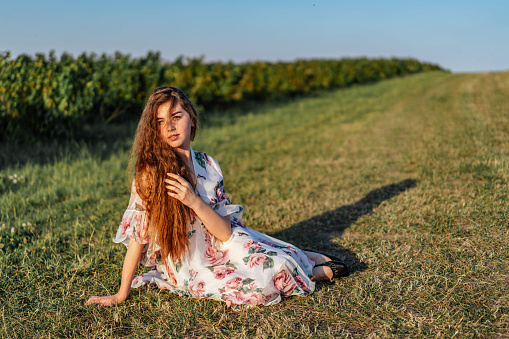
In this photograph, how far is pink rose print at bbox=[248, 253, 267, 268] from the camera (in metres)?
3.09

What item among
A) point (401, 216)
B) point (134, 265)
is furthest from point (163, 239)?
point (401, 216)

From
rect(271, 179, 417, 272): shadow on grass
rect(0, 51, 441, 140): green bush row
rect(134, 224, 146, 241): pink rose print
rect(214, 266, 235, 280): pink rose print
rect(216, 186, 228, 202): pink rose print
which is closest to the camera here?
rect(134, 224, 146, 241): pink rose print

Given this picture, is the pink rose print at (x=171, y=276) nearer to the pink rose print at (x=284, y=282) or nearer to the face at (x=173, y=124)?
the pink rose print at (x=284, y=282)

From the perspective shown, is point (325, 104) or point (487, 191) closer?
point (487, 191)

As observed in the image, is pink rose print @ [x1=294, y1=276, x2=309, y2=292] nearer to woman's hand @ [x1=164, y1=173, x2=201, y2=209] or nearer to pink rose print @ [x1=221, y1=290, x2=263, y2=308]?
pink rose print @ [x1=221, y1=290, x2=263, y2=308]

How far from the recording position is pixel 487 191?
211 inches

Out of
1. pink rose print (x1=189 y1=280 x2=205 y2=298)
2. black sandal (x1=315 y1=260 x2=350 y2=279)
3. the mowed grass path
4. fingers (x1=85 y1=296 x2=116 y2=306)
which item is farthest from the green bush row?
black sandal (x1=315 y1=260 x2=350 y2=279)

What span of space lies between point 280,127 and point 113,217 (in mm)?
7695

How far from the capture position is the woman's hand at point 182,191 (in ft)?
9.52

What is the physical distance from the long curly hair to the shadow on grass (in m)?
1.54

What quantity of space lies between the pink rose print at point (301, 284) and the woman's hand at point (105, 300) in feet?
4.16

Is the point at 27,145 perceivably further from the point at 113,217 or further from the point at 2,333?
the point at 2,333

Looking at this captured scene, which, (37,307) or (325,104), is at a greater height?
(325,104)

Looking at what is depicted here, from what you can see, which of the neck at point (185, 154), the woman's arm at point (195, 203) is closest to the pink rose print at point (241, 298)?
the woman's arm at point (195, 203)
